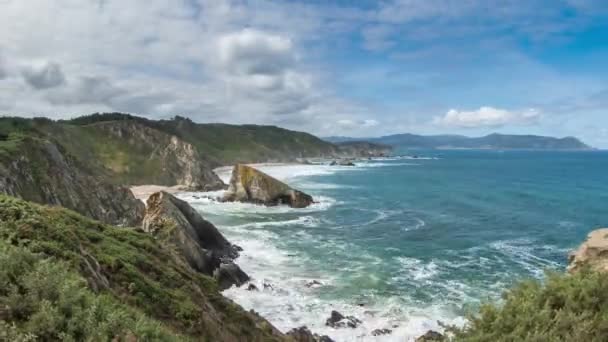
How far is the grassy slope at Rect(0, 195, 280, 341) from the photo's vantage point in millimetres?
13578

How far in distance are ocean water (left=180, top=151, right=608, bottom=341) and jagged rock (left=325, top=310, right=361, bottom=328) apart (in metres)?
0.49

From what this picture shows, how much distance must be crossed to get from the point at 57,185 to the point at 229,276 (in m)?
25.7

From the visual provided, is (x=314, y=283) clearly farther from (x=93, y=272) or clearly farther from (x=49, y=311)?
(x=49, y=311)

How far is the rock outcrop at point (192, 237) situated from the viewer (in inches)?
1316

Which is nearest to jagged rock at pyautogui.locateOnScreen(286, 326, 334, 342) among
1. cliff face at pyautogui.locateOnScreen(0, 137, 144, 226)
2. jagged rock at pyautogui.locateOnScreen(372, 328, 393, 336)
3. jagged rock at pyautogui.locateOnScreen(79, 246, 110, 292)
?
jagged rock at pyautogui.locateOnScreen(372, 328, 393, 336)

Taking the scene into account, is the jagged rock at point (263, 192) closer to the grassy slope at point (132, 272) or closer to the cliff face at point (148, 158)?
the cliff face at point (148, 158)

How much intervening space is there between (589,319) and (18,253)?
46.2 feet

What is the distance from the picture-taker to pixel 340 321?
27.5 meters

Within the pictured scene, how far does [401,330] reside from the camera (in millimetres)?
26688

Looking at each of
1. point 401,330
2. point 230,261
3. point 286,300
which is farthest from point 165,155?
point 401,330

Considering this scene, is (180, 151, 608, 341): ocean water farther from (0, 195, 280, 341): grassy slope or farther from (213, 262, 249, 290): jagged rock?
(0, 195, 280, 341): grassy slope

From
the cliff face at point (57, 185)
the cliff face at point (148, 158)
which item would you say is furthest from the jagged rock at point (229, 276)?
the cliff face at point (148, 158)

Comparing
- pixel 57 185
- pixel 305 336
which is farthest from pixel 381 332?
pixel 57 185

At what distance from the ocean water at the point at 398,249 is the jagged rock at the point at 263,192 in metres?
2.32
